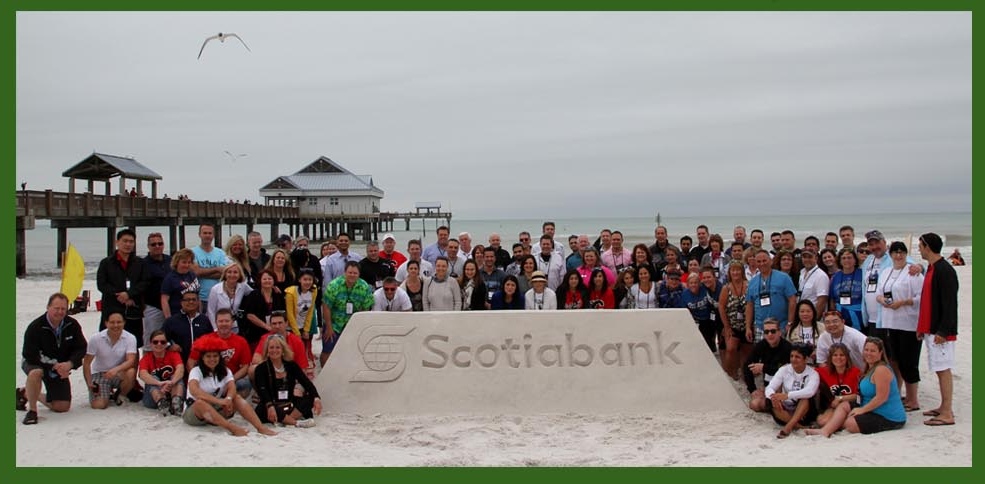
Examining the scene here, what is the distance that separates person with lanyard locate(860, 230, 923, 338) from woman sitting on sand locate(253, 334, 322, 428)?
5.11 metres

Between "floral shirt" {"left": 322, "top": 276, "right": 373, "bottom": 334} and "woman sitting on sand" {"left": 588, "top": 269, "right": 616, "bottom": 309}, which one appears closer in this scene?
"floral shirt" {"left": 322, "top": 276, "right": 373, "bottom": 334}

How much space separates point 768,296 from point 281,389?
460 centimetres

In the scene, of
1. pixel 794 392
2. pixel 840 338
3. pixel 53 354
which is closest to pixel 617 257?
pixel 840 338

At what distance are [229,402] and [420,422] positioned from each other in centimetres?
162

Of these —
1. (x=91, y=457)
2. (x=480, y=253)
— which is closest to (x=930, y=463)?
(x=480, y=253)

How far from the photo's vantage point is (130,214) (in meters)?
27.6

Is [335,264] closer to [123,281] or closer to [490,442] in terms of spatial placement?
[123,281]

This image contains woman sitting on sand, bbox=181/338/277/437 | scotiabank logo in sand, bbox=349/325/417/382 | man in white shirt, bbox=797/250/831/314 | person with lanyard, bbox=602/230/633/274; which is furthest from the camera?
person with lanyard, bbox=602/230/633/274

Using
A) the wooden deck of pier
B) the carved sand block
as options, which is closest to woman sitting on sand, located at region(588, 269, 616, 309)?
the carved sand block

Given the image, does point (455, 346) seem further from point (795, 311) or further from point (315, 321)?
point (795, 311)

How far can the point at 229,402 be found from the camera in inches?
239

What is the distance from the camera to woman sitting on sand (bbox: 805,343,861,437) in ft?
19.6

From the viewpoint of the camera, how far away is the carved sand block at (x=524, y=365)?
668cm

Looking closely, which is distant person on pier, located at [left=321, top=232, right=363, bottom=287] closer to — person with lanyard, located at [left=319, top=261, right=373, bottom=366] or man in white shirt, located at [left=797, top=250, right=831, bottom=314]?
person with lanyard, located at [left=319, top=261, right=373, bottom=366]
